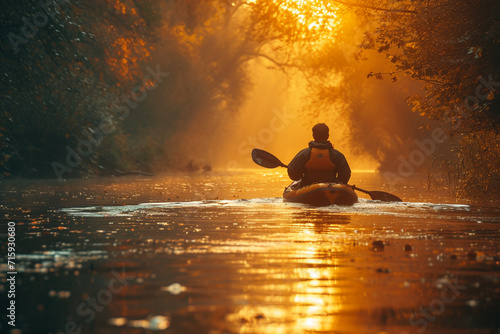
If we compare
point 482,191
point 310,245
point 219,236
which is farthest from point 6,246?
point 482,191

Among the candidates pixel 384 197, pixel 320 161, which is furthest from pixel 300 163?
pixel 384 197

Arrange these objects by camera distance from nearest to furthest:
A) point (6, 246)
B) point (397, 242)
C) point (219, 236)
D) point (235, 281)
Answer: point (235, 281), point (6, 246), point (397, 242), point (219, 236)

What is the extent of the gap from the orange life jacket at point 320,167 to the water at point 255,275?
3557 millimetres

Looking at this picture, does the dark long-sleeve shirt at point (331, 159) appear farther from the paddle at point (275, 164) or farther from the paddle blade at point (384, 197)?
the paddle blade at point (384, 197)

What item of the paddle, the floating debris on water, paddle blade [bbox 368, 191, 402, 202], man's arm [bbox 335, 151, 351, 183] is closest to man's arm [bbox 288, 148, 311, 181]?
man's arm [bbox 335, 151, 351, 183]

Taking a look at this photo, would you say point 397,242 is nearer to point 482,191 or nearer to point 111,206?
point 111,206

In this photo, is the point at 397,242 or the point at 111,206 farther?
the point at 111,206

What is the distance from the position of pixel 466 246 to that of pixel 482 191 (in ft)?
37.6

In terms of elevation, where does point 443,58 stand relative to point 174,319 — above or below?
above

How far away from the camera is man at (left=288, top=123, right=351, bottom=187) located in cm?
1841

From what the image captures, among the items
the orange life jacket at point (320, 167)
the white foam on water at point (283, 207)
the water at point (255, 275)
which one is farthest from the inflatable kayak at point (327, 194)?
the water at point (255, 275)

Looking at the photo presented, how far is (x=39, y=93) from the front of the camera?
17.5 meters

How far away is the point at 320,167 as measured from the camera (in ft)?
60.7

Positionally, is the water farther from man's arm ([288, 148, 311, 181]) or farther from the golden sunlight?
the golden sunlight
